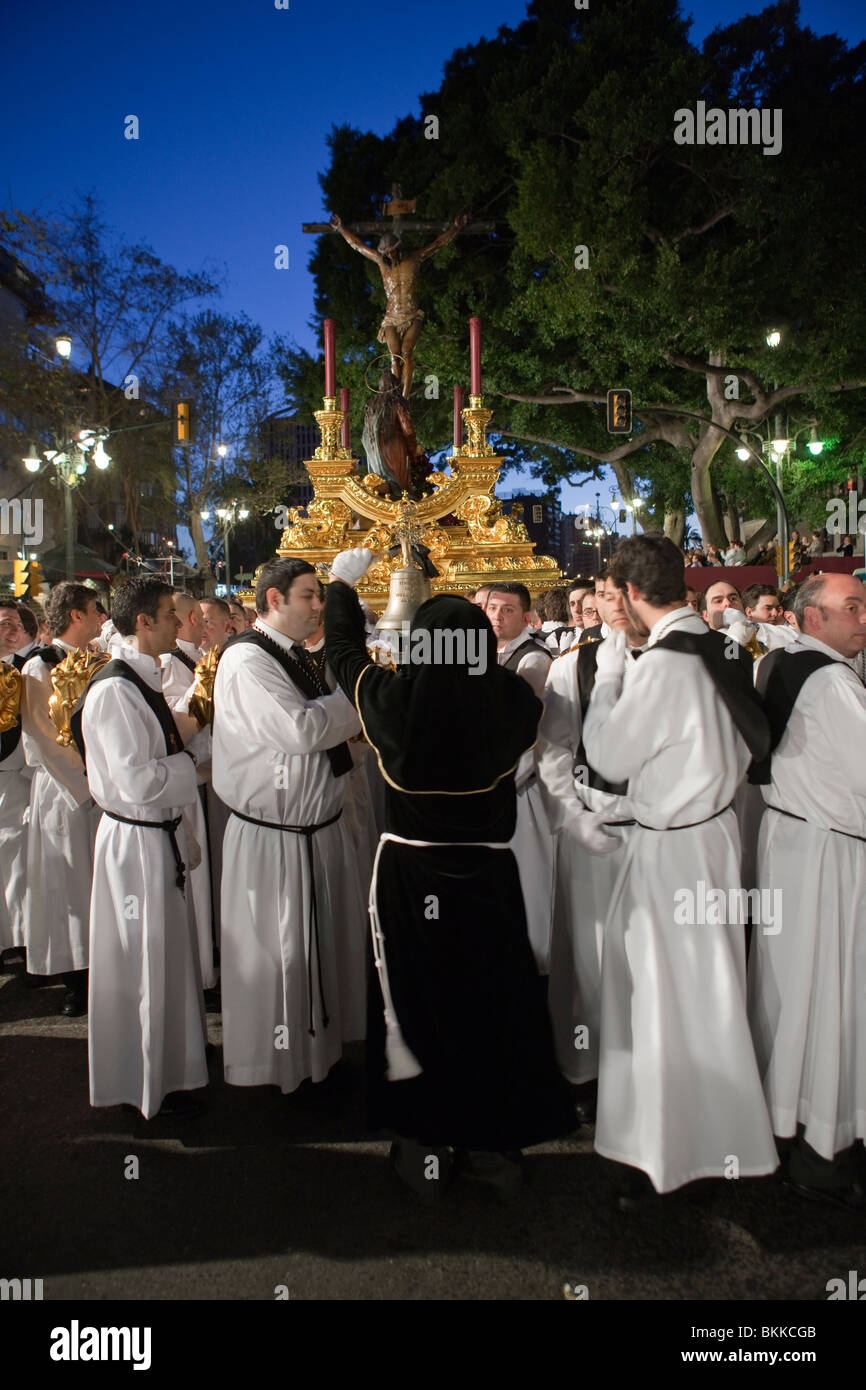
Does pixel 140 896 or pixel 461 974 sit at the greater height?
pixel 140 896

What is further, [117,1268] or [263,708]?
[263,708]

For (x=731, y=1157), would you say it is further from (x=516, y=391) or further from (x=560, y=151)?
(x=516, y=391)

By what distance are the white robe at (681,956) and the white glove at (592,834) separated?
0.49 feet

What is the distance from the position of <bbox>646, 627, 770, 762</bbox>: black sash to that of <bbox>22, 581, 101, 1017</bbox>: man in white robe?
3393 mm

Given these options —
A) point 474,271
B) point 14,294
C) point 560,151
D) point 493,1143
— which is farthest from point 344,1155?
point 14,294

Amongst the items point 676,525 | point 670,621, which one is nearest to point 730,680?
point 670,621

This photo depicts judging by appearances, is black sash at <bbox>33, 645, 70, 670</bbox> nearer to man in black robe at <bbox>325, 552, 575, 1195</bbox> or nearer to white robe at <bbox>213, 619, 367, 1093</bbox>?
white robe at <bbox>213, 619, 367, 1093</bbox>

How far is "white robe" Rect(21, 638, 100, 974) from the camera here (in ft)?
17.4

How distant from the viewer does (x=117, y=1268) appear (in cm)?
302

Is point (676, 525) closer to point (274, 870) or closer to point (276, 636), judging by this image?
point (276, 636)

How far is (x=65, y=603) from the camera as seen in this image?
16.5 feet

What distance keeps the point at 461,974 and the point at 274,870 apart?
1.06 m

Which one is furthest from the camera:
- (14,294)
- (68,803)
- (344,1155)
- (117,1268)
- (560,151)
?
(14,294)

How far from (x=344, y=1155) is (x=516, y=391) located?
22424mm
